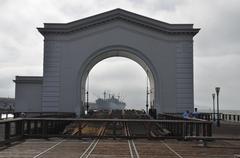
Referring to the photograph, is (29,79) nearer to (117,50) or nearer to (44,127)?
(117,50)

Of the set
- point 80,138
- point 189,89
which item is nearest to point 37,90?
point 189,89

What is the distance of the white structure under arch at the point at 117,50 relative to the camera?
4250cm

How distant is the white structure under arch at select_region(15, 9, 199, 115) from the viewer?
4250 cm

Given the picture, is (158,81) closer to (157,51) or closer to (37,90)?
(157,51)

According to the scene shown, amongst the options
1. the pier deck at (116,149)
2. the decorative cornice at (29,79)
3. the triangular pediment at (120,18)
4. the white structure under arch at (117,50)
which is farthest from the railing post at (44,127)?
the decorative cornice at (29,79)

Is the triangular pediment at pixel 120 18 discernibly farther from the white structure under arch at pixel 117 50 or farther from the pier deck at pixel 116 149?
the pier deck at pixel 116 149

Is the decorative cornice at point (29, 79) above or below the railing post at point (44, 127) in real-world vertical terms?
above

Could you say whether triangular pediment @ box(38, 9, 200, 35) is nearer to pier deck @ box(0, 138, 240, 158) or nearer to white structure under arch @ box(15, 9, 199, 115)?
white structure under arch @ box(15, 9, 199, 115)

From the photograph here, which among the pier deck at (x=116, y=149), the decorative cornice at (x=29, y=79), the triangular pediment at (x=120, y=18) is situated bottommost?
the pier deck at (x=116, y=149)

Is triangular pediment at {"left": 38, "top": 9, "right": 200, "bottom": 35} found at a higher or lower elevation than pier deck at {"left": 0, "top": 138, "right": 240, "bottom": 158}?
higher

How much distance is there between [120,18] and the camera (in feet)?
142

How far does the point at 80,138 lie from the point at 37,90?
89.3 feet

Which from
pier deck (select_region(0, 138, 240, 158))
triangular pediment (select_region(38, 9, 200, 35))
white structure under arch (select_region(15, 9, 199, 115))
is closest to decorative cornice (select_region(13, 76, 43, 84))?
white structure under arch (select_region(15, 9, 199, 115))

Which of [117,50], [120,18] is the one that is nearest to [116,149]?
[117,50]
